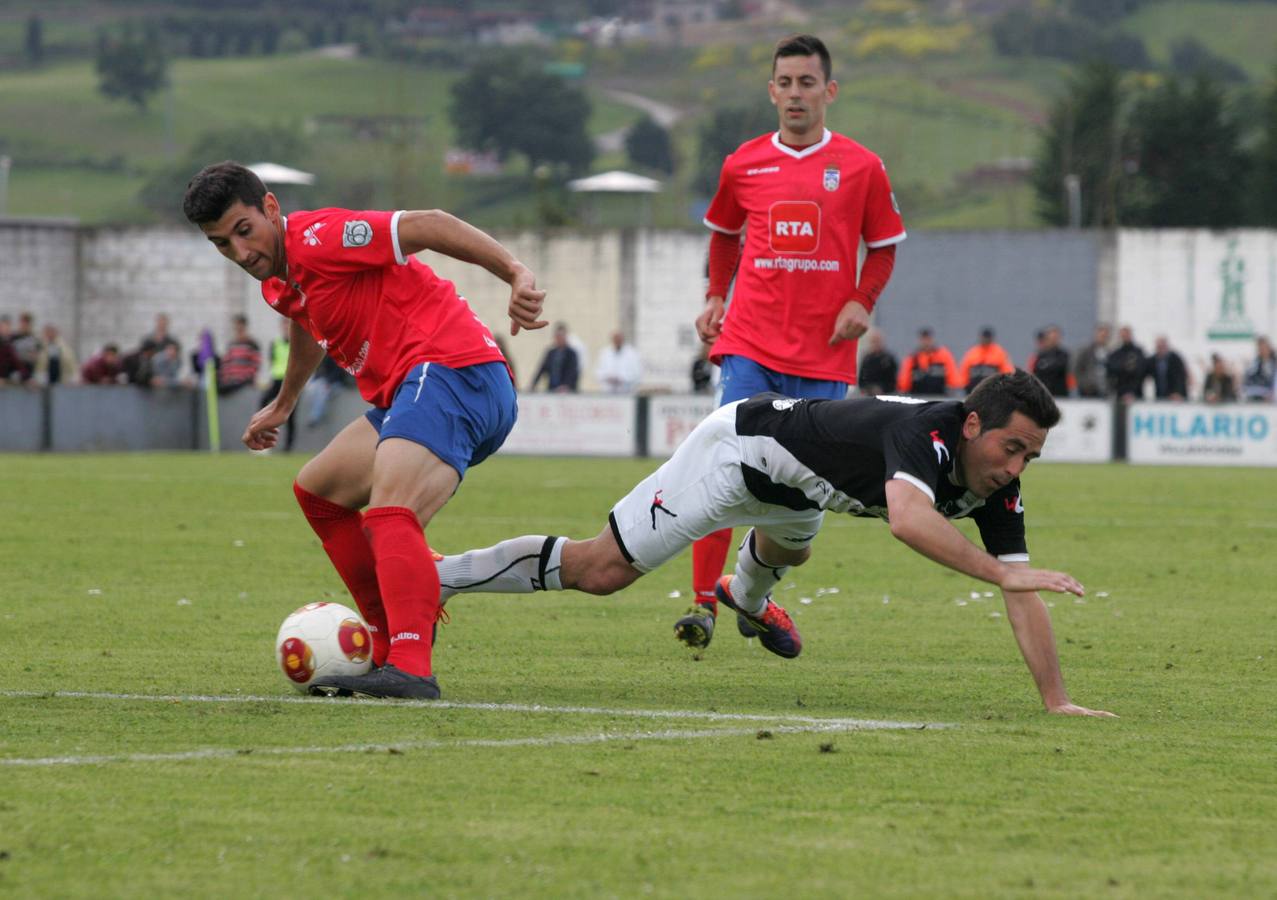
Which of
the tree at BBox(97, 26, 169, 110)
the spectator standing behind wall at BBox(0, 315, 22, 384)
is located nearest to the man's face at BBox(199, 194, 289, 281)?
the spectator standing behind wall at BBox(0, 315, 22, 384)

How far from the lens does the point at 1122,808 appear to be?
15.0 feet

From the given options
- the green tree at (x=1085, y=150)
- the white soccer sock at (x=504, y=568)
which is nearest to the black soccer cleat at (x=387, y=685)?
the white soccer sock at (x=504, y=568)

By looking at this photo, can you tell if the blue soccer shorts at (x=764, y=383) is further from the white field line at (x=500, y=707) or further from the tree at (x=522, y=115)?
the tree at (x=522, y=115)

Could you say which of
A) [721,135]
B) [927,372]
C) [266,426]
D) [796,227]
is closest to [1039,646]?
[796,227]

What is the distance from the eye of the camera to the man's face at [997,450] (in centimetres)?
579

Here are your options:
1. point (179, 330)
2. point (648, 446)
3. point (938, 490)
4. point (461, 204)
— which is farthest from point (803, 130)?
point (461, 204)

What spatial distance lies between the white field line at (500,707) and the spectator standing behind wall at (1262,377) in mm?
24767

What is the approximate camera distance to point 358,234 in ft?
21.4

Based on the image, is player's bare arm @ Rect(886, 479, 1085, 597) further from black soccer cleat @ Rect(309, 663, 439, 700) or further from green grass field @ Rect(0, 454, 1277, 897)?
black soccer cleat @ Rect(309, 663, 439, 700)

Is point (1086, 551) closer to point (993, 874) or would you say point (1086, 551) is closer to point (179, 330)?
point (993, 874)

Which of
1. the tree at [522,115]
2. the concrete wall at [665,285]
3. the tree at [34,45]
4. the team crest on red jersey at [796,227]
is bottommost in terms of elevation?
the team crest on red jersey at [796,227]

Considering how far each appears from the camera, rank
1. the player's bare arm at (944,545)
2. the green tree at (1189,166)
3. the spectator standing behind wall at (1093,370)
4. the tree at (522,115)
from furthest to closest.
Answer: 1. the tree at (522,115)
2. the green tree at (1189,166)
3. the spectator standing behind wall at (1093,370)
4. the player's bare arm at (944,545)

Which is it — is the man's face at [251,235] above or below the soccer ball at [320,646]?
above

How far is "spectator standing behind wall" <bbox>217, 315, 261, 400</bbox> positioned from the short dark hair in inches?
874
